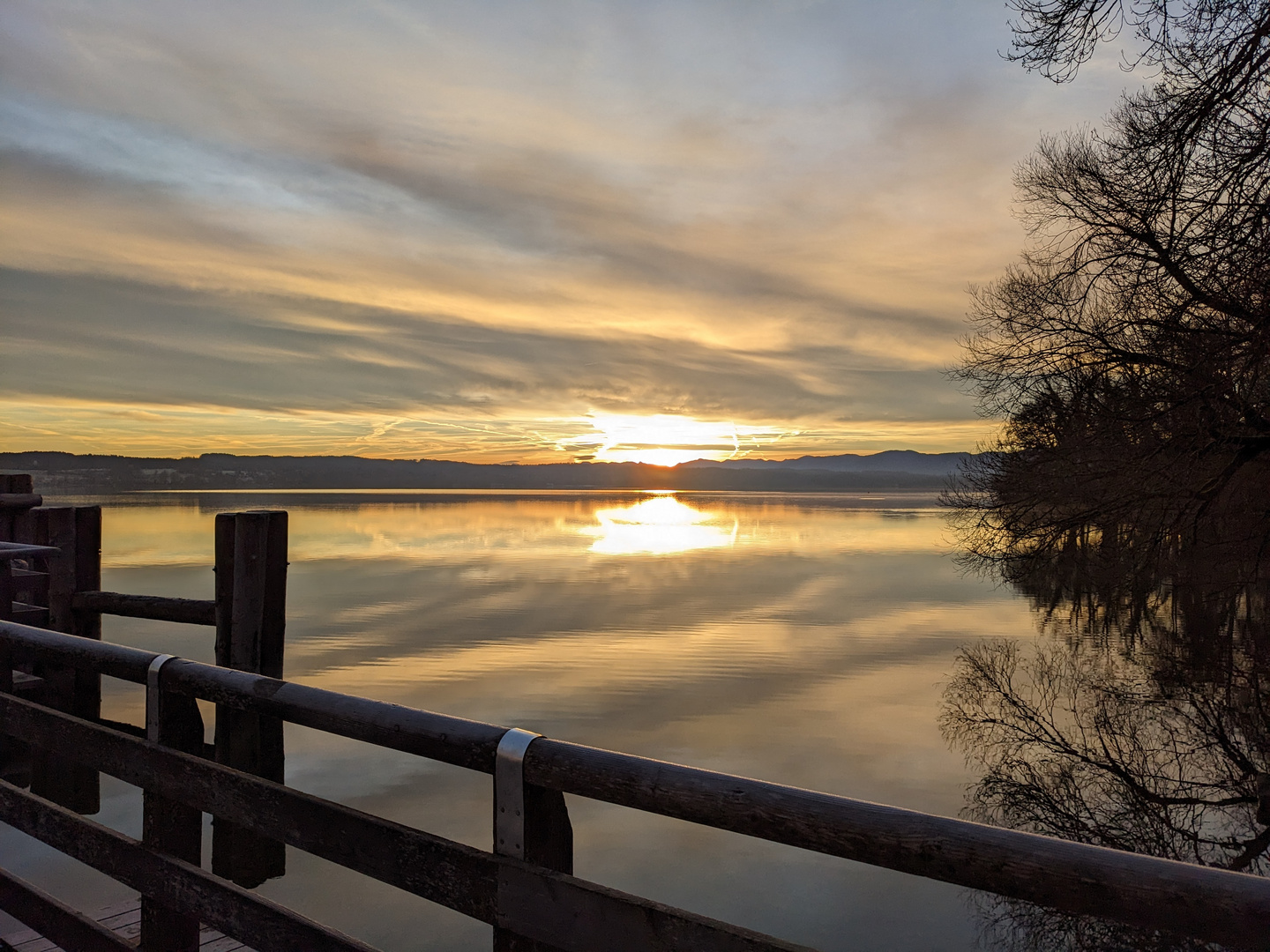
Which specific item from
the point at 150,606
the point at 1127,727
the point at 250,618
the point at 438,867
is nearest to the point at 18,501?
the point at 150,606

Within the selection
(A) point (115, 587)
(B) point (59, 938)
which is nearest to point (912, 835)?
(B) point (59, 938)

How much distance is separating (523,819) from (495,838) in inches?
5.9

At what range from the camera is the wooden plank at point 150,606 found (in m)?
7.55

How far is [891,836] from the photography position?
77.9 inches

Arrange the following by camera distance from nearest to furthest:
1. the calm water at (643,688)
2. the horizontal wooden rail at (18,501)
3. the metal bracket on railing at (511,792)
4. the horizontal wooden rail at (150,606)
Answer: the metal bracket on railing at (511,792) → the horizontal wooden rail at (150,606) → the calm water at (643,688) → the horizontal wooden rail at (18,501)

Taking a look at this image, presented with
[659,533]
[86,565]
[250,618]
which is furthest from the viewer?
[659,533]

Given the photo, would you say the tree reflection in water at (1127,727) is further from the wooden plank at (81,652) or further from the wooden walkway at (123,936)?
the wooden plank at (81,652)

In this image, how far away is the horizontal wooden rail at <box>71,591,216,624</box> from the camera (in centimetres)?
755

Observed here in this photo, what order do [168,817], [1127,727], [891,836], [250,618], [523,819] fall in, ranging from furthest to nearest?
[1127,727]
[250,618]
[168,817]
[523,819]
[891,836]

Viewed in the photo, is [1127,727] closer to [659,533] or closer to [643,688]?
[643,688]

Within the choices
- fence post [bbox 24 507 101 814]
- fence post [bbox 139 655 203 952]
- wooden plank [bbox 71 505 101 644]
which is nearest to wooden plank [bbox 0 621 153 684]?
fence post [bbox 139 655 203 952]

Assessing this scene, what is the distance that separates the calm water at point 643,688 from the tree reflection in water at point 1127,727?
70 centimetres

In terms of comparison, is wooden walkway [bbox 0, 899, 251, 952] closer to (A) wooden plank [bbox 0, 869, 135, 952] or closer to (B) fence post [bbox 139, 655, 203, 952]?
(A) wooden plank [bbox 0, 869, 135, 952]

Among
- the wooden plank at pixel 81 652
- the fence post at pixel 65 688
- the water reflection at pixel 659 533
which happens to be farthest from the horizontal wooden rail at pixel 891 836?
the water reflection at pixel 659 533
